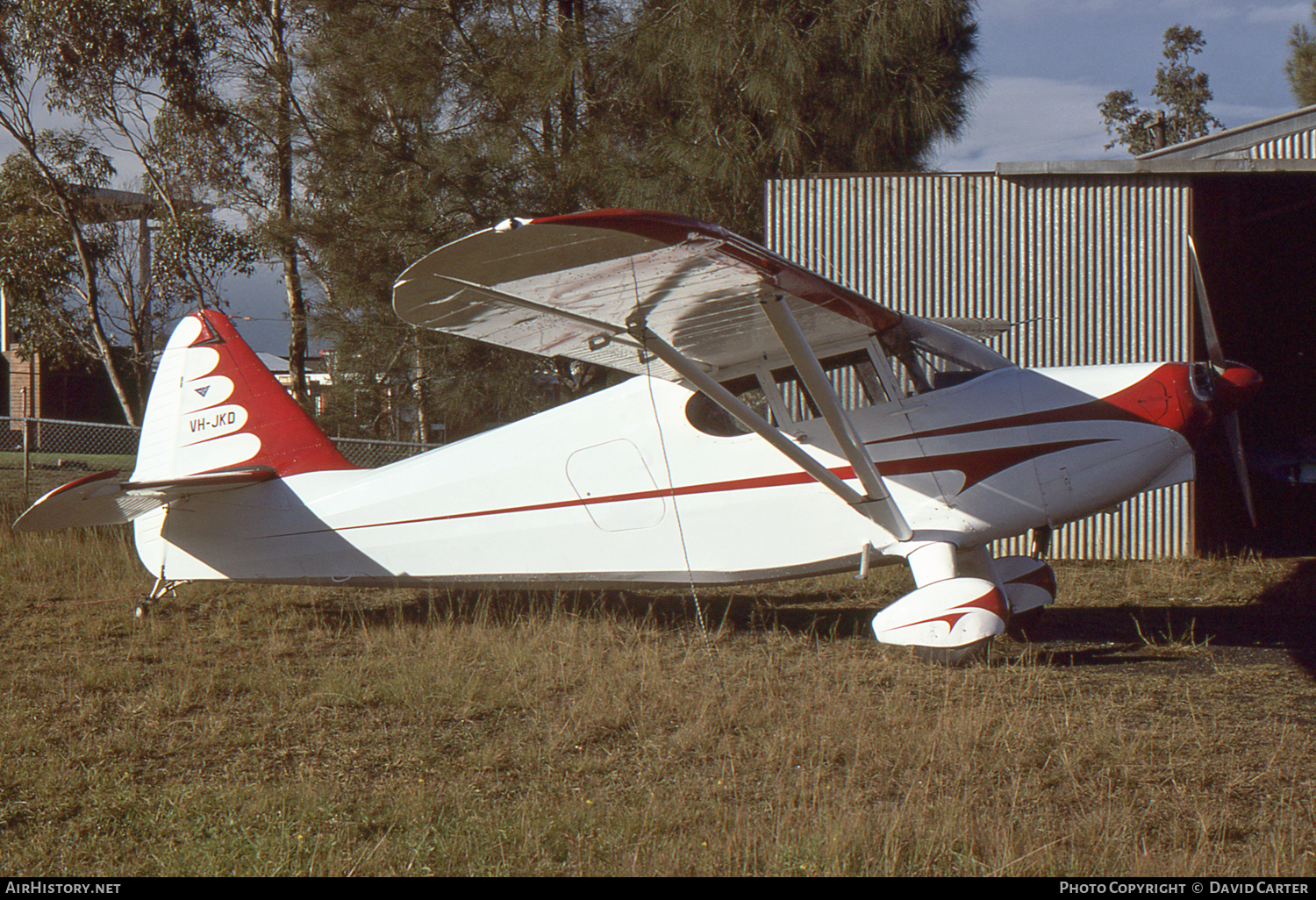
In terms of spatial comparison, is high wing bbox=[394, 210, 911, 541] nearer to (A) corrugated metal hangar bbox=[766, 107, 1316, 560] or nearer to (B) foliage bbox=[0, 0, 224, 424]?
(A) corrugated metal hangar bbox=[766, 107, 1316, 560]

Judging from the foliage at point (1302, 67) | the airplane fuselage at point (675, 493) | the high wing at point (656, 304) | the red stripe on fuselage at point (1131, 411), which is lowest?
the airplane fuselage at point (675, 493)

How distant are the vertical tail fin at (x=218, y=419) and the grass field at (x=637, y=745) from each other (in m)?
1.13

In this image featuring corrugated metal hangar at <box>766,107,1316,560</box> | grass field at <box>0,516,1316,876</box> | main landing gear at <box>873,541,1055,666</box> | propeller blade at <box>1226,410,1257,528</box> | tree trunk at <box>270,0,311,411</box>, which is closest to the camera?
grass field at <box>0,516,1316,876</box>

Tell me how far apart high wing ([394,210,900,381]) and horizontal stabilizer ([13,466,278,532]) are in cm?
228

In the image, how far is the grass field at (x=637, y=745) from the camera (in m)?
2.84

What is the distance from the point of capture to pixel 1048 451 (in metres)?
5.37

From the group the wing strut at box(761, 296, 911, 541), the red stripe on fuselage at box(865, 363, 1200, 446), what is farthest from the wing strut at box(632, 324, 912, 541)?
the red stripe on fuselage at box(865, 363, 1200, 446)

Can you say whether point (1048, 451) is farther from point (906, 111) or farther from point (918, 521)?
point (906, 111)

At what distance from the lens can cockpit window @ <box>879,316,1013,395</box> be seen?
5516mm

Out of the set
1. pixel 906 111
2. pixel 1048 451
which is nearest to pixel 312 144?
pixel 906 111

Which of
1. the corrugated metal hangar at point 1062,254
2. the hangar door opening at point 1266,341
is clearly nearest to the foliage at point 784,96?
the corrugated metal hangar at point 1062,254

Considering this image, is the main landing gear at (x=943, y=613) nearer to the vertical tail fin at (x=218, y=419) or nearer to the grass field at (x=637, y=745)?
the grass field at (x=637, y=745)

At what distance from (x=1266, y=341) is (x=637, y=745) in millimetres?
15418

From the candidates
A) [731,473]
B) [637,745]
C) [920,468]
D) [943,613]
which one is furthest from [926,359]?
[637,745]
